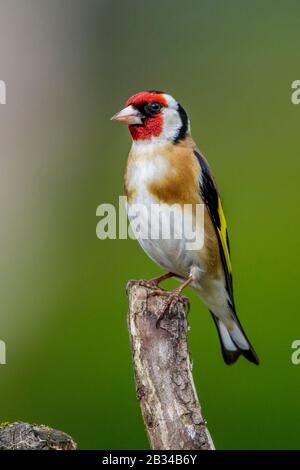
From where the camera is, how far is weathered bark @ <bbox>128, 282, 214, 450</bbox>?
113 inches

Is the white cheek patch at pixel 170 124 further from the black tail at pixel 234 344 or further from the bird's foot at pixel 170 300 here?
the black tail at pixel 234 344

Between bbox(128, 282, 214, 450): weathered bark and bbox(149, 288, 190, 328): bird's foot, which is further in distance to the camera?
bbox(149, 288, 190, 328): bird's foot

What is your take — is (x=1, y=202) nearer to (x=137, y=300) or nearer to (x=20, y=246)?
(x=20, y=246)

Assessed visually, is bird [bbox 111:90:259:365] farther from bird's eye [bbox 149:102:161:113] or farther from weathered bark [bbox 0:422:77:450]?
weathered bark [bbox 0:422:77:450]

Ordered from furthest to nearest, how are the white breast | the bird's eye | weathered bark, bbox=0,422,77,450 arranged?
the bird's eye
the white breast
weathered bark, bbox=0,422,77,450

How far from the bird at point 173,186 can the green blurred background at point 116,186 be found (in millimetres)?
633

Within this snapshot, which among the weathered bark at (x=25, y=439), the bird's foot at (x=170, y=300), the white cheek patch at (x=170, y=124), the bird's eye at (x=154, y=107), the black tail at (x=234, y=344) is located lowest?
the weathered bark at (x=25, y=439)

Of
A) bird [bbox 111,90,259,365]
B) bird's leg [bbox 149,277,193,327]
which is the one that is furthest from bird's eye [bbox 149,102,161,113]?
bird's leg [bbox 149,277,193,327]

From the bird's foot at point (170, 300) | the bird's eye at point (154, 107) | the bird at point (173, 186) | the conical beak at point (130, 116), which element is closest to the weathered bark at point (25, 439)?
the bird's foot at point (170, 300)

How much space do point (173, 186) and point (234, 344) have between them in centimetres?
88

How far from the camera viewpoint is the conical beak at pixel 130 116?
12.0 feet

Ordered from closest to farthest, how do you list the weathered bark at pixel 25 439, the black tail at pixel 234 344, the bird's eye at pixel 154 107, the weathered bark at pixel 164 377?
the weathered bark at pixel 25 439 < the weathered bark at pixel 164 377 < the bird's eye at pixel 154 107 < the black tail at pixel 234 344

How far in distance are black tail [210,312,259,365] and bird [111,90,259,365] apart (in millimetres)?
270

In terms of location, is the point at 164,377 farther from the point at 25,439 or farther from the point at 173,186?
the point at 173,186
